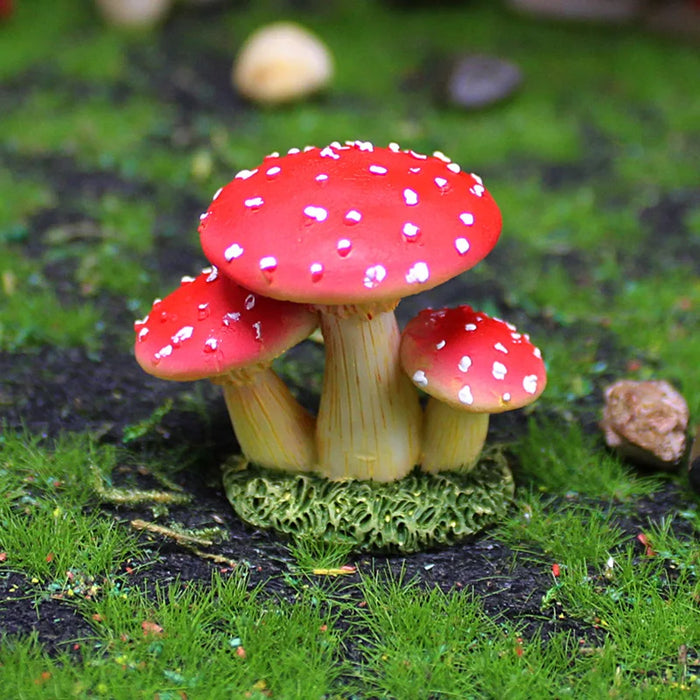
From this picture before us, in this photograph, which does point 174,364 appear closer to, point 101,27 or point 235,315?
point 235,315

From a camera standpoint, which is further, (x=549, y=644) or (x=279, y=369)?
(x=279, y=369)

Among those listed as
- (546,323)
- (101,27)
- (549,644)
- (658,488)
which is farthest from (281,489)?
(101,27)

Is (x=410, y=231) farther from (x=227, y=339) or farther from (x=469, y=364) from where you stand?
(x=227, y=339)

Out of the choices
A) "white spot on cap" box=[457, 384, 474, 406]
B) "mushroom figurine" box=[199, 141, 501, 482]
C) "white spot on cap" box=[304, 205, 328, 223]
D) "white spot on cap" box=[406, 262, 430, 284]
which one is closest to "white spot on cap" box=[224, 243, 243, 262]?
"mushroom figurine" box=[199, 141, 501, 482]

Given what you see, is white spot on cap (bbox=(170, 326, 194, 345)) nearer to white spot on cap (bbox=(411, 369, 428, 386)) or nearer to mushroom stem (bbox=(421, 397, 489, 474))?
white spot on cap (bbox=(411, 369, 428, 386))

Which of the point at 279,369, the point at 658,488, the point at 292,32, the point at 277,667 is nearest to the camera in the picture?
the point at 277,667

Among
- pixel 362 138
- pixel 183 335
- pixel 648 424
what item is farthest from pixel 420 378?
pixel 362 138
